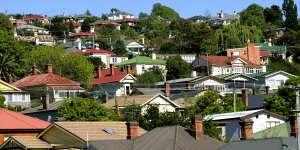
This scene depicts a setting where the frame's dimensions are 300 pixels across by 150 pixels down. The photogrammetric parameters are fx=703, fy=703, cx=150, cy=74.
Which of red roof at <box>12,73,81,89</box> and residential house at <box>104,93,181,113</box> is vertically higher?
red roof at <box>12,73,81,89</box>

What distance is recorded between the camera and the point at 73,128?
3938 centimetres

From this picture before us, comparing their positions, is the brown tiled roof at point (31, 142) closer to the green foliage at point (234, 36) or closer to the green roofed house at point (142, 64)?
the green roofed house at point (142, 64)

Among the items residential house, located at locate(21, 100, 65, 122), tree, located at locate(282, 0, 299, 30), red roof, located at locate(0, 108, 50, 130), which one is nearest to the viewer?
red roof, located at locate(0, 108, 50, 130)

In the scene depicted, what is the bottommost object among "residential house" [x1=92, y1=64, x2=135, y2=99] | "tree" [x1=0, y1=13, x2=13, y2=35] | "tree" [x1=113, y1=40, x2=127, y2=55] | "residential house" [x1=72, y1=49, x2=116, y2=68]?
"residential house" [x1=92, y1=64, x2=135, y2=99]

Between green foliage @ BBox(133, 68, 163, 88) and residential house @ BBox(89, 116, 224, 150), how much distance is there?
196 feet

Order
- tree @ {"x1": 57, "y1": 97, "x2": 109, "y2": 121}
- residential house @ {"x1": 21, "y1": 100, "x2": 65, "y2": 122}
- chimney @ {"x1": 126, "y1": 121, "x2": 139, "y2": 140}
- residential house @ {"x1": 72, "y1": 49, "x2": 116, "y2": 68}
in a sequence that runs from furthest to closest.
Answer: residential house @ {"x1": 72, "y1": 49, "x2": 116, "y2": 68} → residential house @ {"x1": 21, "y1": 100, "x2": 65, "y2": 122} → tree @ {"x1": 57, "y1": 97, "x2": 109, "y2": 121} → chimney @ {"x1": 126, "y1": 121, "x2": 139, "y2": 140}

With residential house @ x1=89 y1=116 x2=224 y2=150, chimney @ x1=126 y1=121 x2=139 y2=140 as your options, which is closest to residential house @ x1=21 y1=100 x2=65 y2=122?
chimney @ x1=126 y1=121 x2=139 y2=140

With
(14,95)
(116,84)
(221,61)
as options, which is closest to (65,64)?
(116,84)

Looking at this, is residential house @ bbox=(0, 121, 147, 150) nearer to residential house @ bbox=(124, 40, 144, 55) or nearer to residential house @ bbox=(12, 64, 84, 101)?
residential house @ bbox=(12, 64, 84, 101)

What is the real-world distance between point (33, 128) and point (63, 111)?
11.6 meters

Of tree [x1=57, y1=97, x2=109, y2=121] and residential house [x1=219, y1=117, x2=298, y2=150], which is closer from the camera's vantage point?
residential house [x1=219, y1=117, x2=298, y2=150]

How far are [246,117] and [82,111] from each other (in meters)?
13.4

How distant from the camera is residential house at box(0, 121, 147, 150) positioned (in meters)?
38.4

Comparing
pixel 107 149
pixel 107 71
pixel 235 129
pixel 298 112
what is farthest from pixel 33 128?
pixel 107 71
